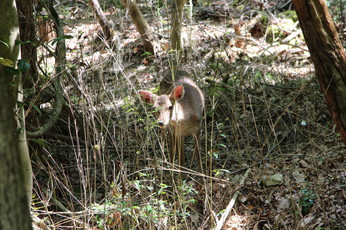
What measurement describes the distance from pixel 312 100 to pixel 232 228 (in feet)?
9.84

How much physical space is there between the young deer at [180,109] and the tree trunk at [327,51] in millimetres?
1932

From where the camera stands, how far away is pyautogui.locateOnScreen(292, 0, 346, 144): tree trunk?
4344mm

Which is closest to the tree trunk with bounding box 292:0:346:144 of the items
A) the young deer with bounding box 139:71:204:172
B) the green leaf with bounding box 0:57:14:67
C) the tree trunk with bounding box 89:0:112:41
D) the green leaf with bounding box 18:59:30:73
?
the young deer with bounding box 139:71:204:172

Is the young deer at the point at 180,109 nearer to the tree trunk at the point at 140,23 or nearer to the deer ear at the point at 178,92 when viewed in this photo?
the deer ear at the point at 178,92

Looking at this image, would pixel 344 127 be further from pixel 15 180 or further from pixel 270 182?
pixel 15 180

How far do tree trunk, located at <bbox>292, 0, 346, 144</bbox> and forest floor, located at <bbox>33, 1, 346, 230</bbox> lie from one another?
81cm

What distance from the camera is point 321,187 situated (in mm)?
5188

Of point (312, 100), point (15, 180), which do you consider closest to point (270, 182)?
point (312, 100)

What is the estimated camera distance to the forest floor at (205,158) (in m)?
4.66

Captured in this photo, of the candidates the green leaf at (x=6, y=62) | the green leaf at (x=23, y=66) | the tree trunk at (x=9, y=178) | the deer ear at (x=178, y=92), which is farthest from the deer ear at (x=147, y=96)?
the tree trunk at (x=9, y=178)

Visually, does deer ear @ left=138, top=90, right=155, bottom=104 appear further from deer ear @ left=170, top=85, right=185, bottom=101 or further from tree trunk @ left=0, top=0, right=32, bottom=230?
tree trunk @ left=0, top=0, right=32, bottom=230

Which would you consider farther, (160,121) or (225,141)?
(225,141)

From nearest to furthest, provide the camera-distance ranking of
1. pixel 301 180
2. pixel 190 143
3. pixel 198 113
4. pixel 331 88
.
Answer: pixel 331 88 < pixel 301 180 < pixel 198 113 < pixel 190 143

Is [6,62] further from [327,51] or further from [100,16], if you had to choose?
[100,16]
